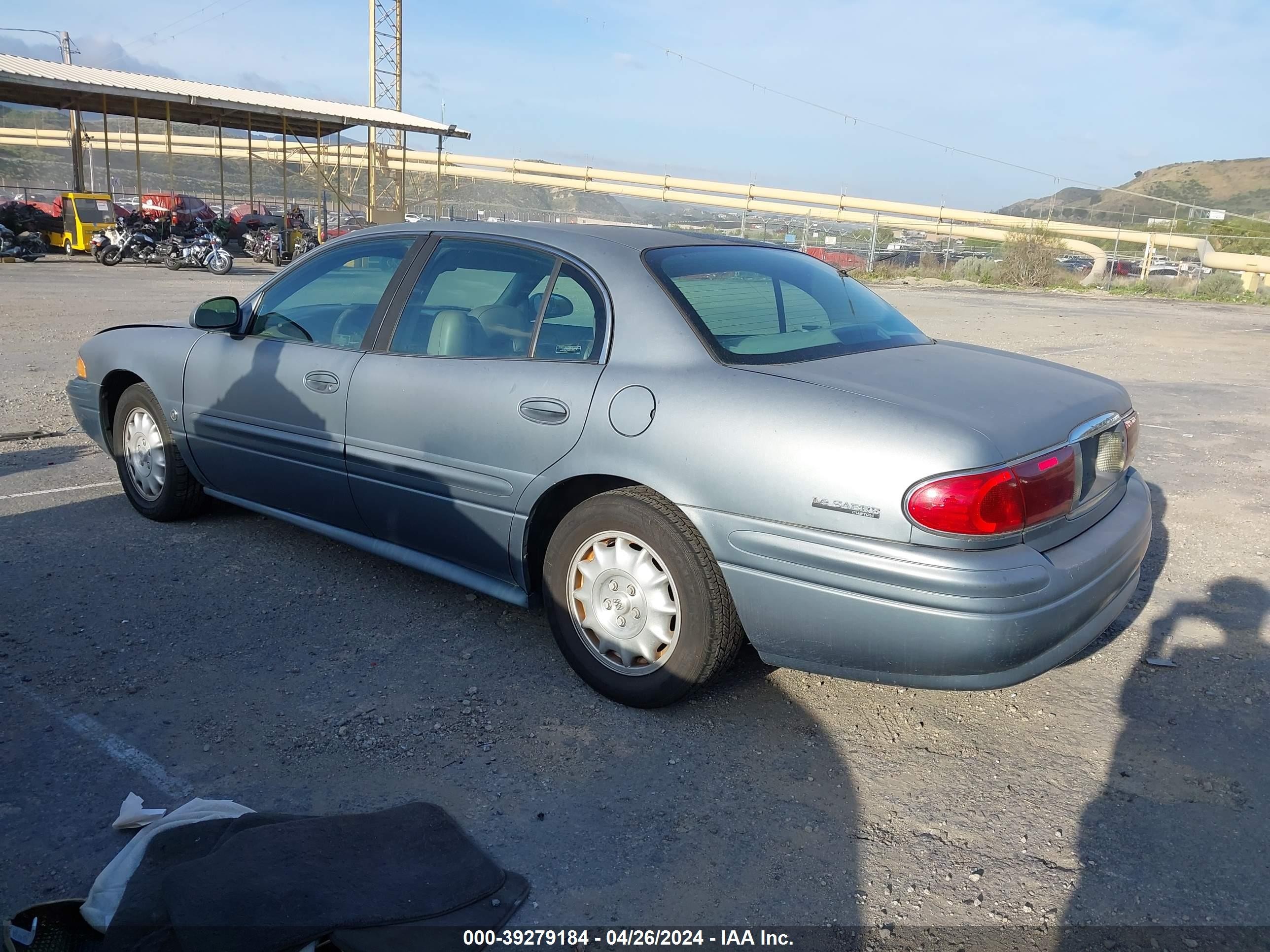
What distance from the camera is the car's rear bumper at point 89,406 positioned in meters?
5.44

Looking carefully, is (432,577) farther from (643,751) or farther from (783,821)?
(783,821)

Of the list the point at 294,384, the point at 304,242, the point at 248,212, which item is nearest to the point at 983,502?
the point at 294,384

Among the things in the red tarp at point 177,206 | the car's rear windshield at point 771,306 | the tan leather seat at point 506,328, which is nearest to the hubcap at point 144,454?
the tan leather seat at point 506,328

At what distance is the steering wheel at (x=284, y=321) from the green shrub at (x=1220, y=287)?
103 ft

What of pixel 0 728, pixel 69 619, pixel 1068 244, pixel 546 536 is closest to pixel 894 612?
pixel 546 536

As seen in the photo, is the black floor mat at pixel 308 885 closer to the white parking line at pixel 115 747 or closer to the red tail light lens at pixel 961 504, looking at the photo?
the white parking line at pixel 115 747

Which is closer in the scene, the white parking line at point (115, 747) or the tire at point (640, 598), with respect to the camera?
the white parking line at point (115, 747)

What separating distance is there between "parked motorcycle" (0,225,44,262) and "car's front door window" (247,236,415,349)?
21956 mm

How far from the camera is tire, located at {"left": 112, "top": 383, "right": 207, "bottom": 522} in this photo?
505 cm

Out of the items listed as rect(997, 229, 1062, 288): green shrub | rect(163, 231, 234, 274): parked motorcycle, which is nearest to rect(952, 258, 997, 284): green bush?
rect(997, 229, 1062, 288): green shrub

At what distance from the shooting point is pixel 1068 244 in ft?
130

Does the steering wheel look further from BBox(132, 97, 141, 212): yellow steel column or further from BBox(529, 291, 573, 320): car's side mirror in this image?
BBox(132, 97, 141, 212): yellow steel column

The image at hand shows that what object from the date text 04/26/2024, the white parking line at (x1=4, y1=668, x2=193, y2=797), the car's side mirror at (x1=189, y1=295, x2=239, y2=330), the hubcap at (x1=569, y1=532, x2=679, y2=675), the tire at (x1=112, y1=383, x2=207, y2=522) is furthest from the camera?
the tire at (x1=112, y1=383, x2=207, y2=522)

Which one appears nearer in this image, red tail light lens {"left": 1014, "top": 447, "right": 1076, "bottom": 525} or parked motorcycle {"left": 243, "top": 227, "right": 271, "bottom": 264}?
red tail light lens {"left": 1014, "top": 447, "right": 1076, "bottom": 525}
